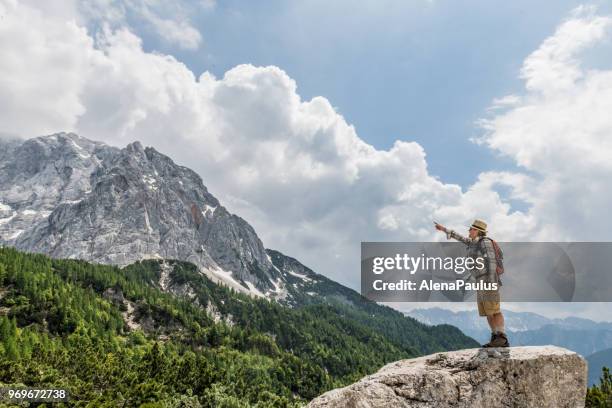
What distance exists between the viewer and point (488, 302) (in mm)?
14352

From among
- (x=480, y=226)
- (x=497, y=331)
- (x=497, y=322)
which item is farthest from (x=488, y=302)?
(x=480, y=226)

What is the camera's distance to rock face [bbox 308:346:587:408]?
12797 mm

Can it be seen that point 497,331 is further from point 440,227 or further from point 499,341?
point 440,227

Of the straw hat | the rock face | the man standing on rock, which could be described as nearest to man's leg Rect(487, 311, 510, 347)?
the man standing on rock

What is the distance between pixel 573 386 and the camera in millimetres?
13258

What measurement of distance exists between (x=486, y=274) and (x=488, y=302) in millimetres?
927

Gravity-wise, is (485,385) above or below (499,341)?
below

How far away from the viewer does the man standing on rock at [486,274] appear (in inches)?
560

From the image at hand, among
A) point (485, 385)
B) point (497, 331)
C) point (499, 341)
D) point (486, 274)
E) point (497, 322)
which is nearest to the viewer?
point (485, 385)

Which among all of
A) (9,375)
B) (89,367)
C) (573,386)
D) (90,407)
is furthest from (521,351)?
(89,367)

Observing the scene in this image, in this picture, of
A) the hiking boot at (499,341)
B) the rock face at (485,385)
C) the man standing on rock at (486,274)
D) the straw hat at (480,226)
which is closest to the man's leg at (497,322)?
→ the man standing on rock at (486,274)

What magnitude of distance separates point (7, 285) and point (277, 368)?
12356 cm

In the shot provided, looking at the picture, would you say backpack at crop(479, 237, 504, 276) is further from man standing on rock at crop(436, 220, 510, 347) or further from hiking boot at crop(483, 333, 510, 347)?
hiking boot at crop(483, 333, 510, 347)

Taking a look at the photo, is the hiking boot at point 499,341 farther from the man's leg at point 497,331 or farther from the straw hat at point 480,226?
the straw hat at point 480,226
